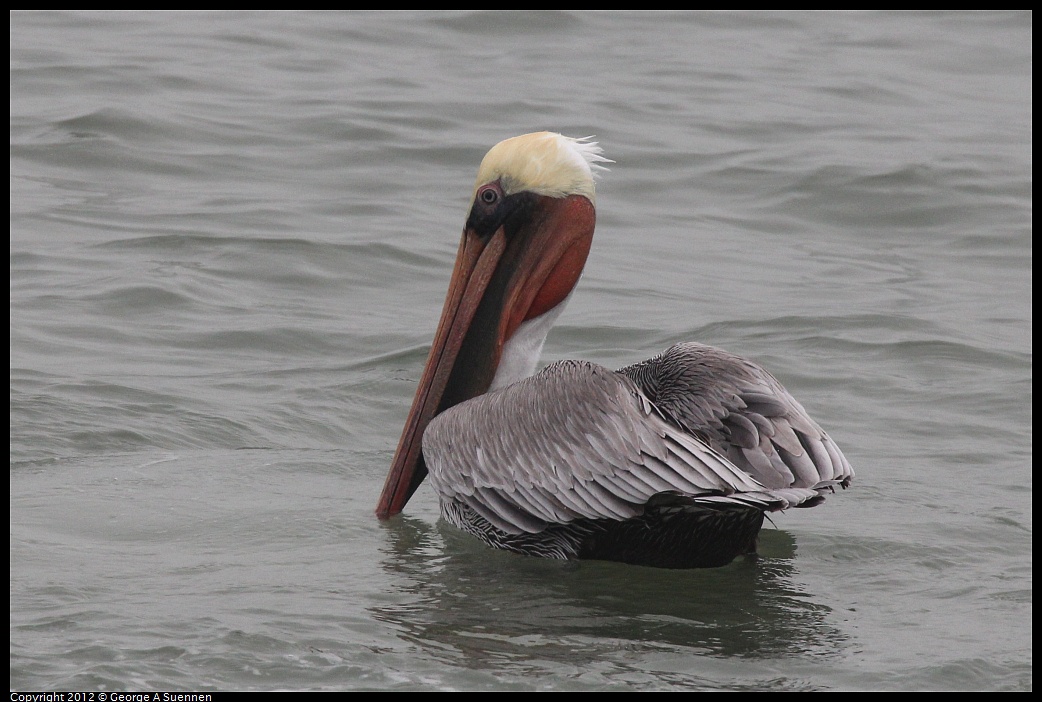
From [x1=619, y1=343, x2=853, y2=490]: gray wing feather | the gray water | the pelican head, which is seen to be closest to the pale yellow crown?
the pelican head

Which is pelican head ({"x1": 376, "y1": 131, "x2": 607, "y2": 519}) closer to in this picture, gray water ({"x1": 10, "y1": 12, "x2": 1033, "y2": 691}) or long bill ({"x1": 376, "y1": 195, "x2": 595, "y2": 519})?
long bill ({"x1": 376, "y1": 195, "x2": 595, "y2": 519})

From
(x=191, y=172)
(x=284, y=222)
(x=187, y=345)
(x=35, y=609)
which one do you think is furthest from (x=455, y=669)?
(x=191, y=172)

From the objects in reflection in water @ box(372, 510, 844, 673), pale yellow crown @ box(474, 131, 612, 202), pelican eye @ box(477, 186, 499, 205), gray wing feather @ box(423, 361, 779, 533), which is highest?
pale yellow crown @ box(474, 131, 612, 202)

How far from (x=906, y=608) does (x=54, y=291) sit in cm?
517

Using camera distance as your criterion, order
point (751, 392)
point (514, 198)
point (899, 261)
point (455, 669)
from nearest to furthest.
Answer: point (455, 669)
point (751, 392)
point (514, 198)
point (899, 261)

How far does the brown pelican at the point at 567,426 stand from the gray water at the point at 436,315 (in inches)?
6.3

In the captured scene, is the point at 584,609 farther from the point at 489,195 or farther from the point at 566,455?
the point at 489,195

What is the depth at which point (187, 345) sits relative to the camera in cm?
756

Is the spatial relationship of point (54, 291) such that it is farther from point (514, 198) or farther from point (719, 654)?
point (719, 654)

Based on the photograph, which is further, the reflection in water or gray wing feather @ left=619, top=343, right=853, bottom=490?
gray wing feather @ left=619, top=343, right=853, bottom=490

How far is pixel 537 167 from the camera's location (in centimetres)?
535

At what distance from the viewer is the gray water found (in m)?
4.23

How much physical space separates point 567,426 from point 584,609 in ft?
1.85

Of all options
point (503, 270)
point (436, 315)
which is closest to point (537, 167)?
point (503, 270)
